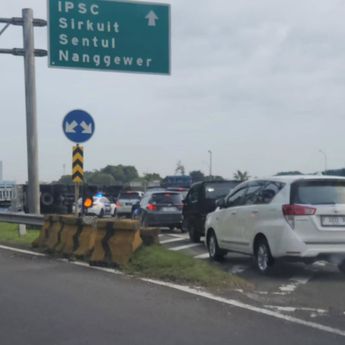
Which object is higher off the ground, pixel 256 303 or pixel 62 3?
pixel 62 3

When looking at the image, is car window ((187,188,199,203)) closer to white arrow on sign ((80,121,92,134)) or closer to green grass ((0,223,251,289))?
white arrow on sign ((80,121,92,134))

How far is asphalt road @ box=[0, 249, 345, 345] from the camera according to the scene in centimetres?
666

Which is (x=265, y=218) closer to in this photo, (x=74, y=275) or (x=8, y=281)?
(x=74, y=275)

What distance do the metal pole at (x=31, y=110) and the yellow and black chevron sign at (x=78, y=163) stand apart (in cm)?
297

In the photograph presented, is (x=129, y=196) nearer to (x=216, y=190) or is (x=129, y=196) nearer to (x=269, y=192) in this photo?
(x=216, y=190)

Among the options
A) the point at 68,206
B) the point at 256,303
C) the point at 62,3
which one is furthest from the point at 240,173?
the point at 256,303

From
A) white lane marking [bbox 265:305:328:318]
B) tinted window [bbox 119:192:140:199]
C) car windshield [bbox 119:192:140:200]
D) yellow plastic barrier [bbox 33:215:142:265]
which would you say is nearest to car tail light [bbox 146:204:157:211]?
yellow plastic barrier [bbox 33:215:142:265]

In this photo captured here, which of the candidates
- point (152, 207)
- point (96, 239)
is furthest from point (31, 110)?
point (96, 239)

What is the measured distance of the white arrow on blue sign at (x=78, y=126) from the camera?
14.7m

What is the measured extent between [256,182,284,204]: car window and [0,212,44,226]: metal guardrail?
651cm

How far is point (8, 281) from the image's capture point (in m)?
10.4

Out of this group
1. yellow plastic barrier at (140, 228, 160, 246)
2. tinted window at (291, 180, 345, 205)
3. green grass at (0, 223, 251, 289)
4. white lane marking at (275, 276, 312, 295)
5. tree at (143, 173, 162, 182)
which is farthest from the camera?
tree at (143, 173, 162, 182)

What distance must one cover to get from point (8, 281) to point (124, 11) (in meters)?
8.28

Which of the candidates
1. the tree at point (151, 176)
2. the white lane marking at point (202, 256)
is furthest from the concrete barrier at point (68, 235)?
the tree at point (151, 176)
